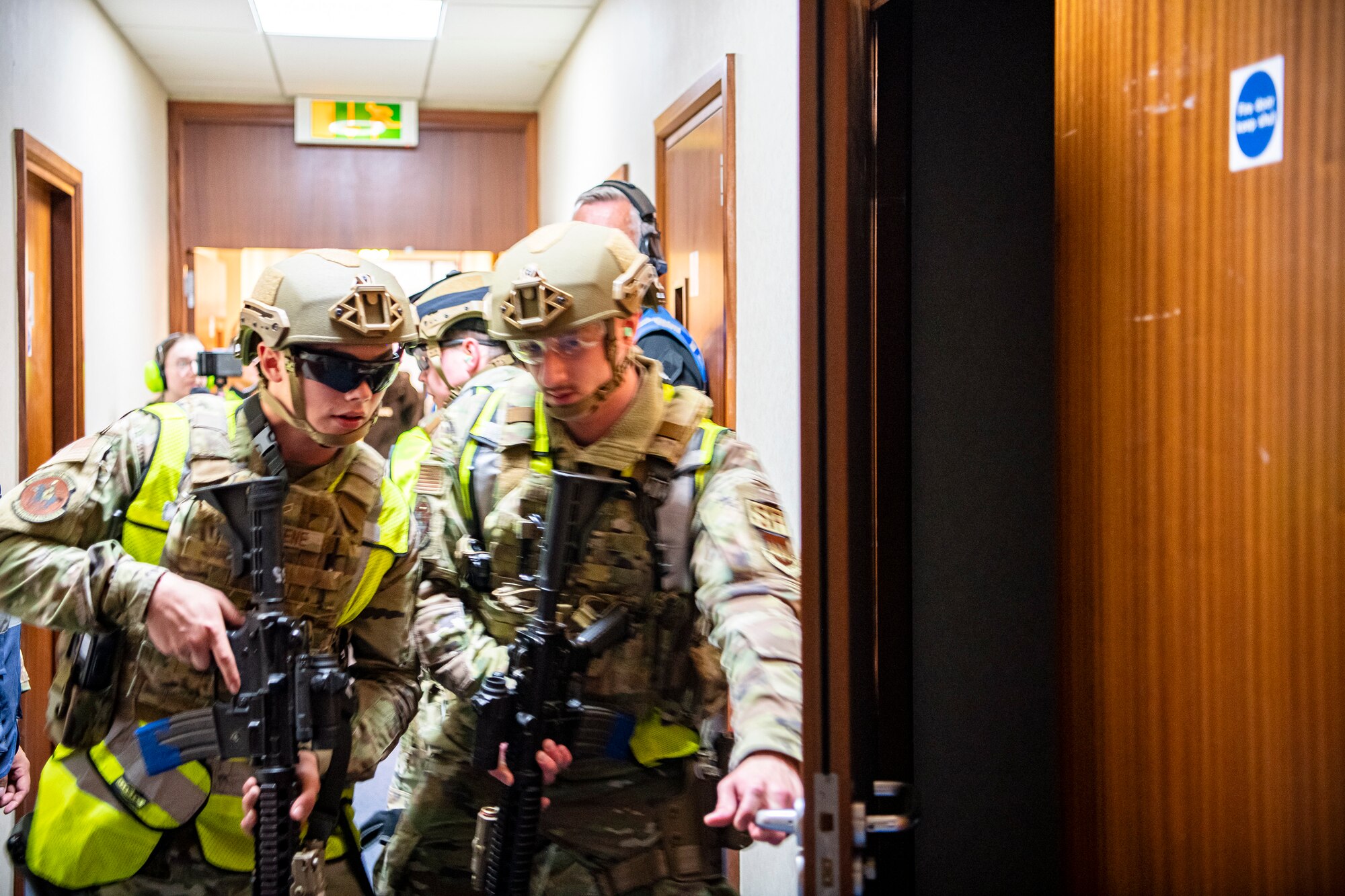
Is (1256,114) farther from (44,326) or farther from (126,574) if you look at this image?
(44,326)

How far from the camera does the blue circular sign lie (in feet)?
3.85

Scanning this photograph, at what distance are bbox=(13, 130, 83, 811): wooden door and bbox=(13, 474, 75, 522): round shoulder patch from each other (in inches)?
96.5

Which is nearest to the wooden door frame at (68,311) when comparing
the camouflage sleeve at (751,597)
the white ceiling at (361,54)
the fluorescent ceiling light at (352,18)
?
the white ceiling at (361,54)

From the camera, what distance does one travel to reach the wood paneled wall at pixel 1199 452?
114cm

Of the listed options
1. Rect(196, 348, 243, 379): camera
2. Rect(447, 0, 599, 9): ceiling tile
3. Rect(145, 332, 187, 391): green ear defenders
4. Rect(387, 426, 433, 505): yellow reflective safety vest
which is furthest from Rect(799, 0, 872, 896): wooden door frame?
Rect(447, 0, 599, 9): ceiling tile

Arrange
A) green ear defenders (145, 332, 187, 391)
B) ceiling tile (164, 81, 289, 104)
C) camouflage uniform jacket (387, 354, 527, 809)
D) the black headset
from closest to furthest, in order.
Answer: camouflage uniform jacket (387, 354, 527, 809) → the black headset → green ear defenders (145, 332, 187, 391) → ceiling tile (164, 81, 289, 104)

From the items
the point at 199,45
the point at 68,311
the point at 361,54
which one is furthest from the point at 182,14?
the point at 68,311

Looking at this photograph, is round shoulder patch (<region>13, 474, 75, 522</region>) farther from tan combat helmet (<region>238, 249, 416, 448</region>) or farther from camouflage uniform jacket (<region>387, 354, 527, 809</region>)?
camouflage uniform jacket (<region>387, 354, 527, 809</region>)

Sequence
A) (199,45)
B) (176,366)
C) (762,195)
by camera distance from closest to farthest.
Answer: (762,195) < (176,366) < (199,45)

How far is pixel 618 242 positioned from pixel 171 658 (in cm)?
87

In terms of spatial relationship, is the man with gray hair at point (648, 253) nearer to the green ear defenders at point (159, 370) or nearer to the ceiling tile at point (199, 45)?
the green ear defenders at point (159, 370)

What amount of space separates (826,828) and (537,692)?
0.58m

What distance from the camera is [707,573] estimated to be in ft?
5.38

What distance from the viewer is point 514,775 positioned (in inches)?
65.7
